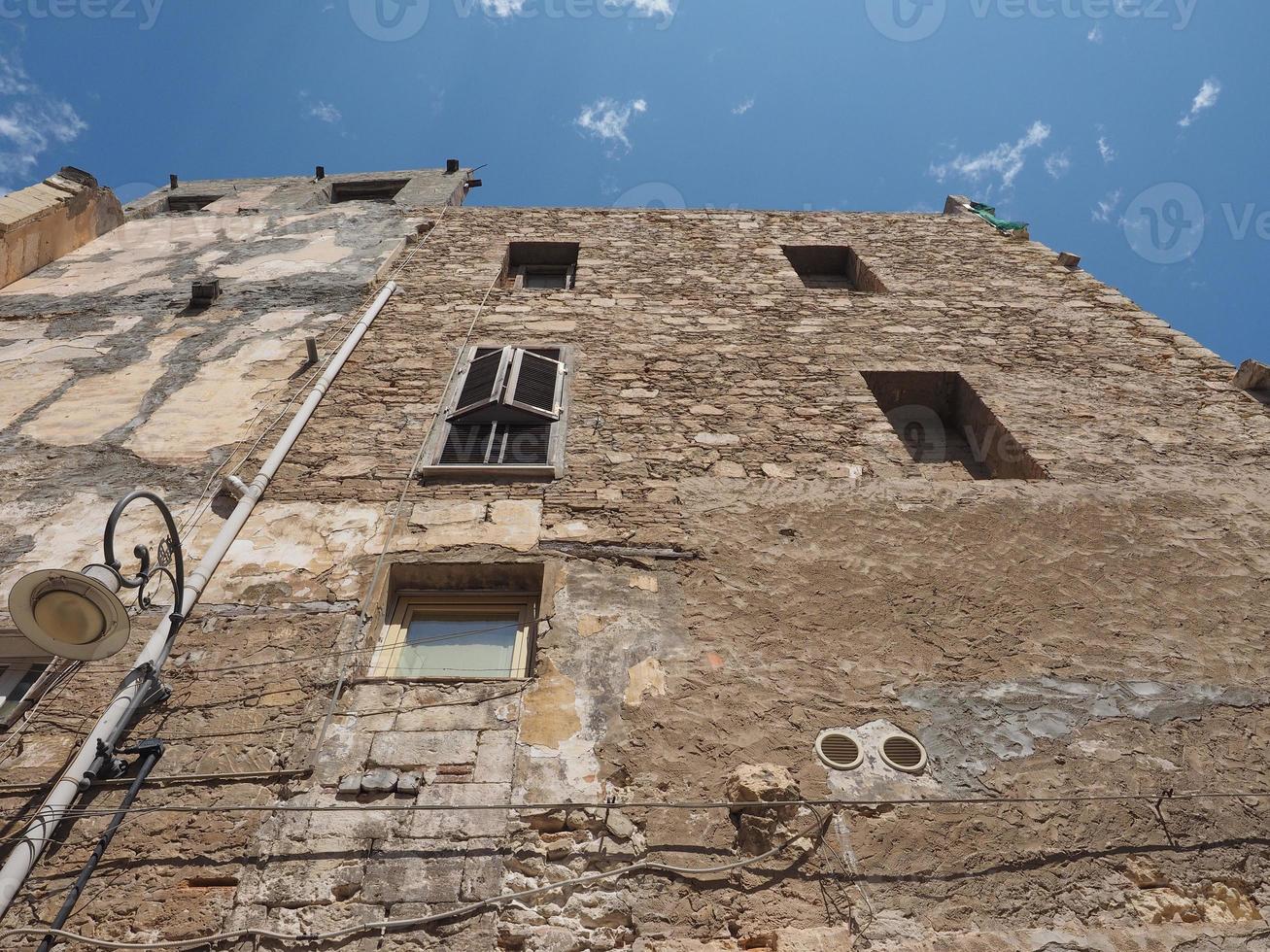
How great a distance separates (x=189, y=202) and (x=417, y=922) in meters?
12.7

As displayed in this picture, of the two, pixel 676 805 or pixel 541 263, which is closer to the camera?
pixel 676 805

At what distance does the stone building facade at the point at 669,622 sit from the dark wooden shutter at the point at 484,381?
3cm

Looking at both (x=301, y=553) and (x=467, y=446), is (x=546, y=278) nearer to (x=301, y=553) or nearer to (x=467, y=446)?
(x=467, y=446)

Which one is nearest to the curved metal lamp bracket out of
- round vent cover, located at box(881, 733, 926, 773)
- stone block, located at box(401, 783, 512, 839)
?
stone block, located at box(401, 783, 512, 839)

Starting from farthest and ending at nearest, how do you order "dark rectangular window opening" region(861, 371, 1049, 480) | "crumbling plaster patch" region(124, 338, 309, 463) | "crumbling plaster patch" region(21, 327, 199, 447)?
"dark rectangular window opening" region(861, 371, 1049, 480) → "crumbling plaster patch" region(21, 327, 199, 447) → "crumbling plaster patch" region(124, 338, 309, 463)

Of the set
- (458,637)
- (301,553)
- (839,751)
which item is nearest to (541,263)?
(301,553)

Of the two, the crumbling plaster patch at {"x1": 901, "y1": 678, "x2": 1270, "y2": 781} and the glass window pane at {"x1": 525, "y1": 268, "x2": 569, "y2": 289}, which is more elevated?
the glass window pane at {"x1": 525, "y1": 268, "x2": 569, "y2": 289}

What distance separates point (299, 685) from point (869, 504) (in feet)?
11.2

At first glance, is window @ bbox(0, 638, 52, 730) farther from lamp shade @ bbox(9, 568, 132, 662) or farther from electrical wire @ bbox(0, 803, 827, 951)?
electrical wire @ bbox(0, 803, 827, 951)

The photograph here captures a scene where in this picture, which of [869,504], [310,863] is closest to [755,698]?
[869,504]

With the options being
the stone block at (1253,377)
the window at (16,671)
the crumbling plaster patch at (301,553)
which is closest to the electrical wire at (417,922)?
the window at (16,671)

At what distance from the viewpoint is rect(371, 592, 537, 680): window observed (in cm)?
372

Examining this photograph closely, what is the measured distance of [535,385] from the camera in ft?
18.3

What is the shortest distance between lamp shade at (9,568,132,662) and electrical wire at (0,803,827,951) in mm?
1005
